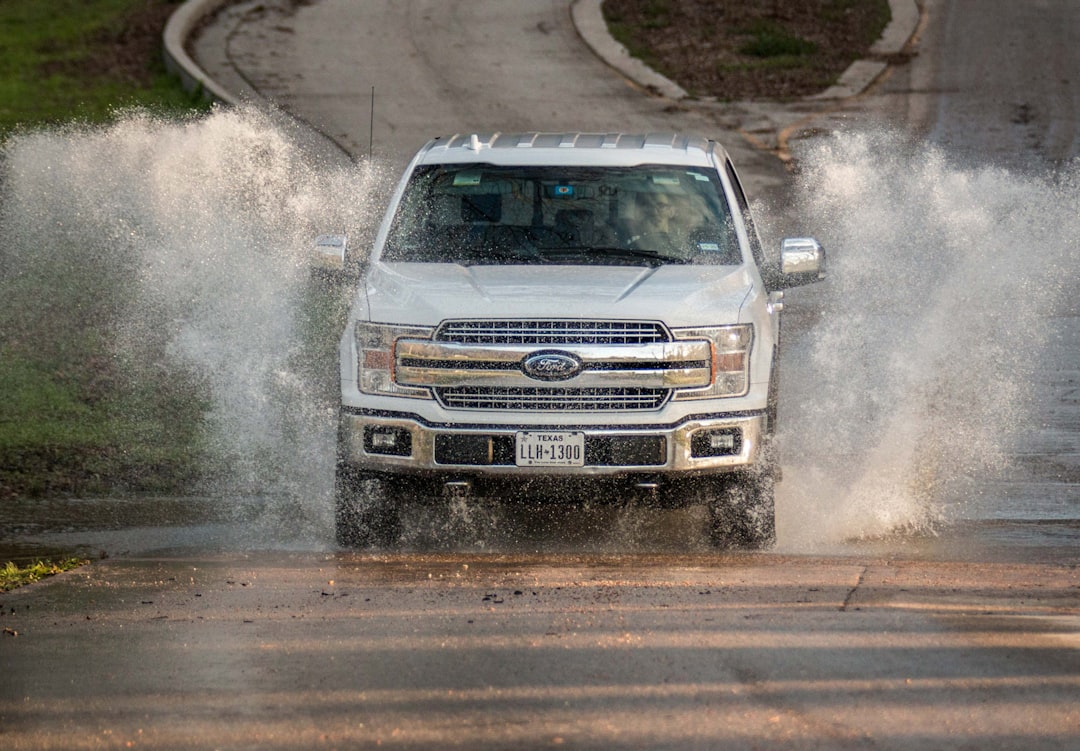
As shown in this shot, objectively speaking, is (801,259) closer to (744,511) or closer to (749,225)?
(749,225)

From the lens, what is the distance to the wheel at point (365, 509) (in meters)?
8.01

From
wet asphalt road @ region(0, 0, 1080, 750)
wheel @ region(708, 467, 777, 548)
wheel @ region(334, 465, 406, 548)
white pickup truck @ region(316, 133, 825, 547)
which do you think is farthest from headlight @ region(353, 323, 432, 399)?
wheel @ region(708, 467, 777, 548)

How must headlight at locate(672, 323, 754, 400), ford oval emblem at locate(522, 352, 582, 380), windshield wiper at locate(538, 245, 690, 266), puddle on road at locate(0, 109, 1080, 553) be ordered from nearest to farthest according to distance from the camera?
1. ford oval emblem at locate(522, 352, 582, 380)
2. headlight at locate(672, 323, 754, 400)
3. windshield wiper at locate(538, 245, 690, 266)
4. puddle on road at locate(0, 109, 1080, 553)

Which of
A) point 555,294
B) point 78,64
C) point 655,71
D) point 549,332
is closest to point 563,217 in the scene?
point 555,294

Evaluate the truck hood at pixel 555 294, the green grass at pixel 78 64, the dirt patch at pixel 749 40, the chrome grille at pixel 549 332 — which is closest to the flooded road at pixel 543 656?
the chrome grille at pixel 549 332

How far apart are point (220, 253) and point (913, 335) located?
6.05 metres

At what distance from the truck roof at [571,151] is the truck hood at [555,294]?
968mm

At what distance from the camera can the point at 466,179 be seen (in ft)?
29.2

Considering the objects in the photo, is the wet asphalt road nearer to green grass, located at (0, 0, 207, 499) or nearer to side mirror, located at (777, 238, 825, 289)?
green grass, located at (0, 0, 207, 499)

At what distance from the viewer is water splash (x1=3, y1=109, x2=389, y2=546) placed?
36.3ft

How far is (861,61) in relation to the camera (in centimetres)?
2467

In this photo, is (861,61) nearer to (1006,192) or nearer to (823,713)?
(1006,192)

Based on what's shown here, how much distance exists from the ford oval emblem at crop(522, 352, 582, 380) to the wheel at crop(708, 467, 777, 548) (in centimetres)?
84

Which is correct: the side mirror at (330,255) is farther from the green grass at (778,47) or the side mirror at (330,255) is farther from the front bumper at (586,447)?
the green grass at (778,47)
